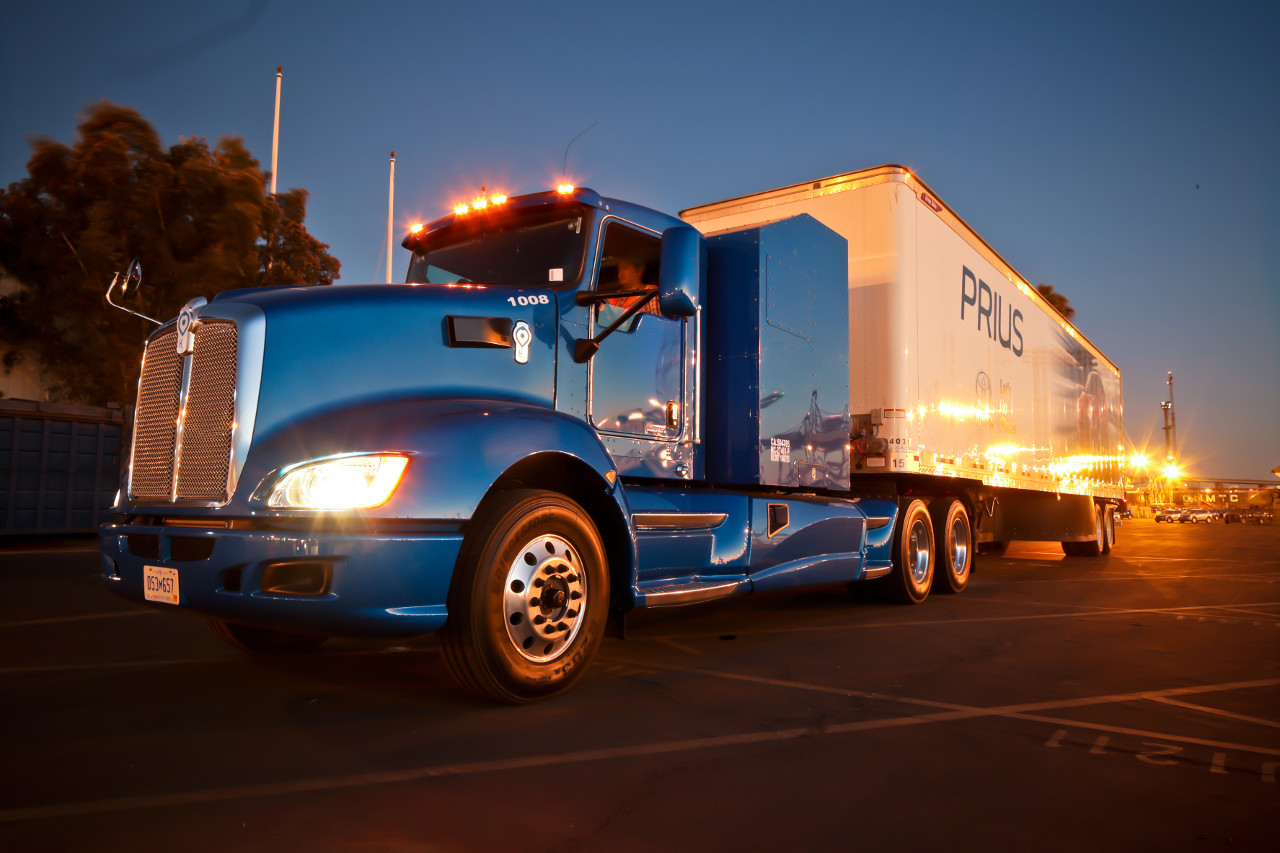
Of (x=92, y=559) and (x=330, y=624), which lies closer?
(x=330, y=624)

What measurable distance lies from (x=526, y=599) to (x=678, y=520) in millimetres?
1519

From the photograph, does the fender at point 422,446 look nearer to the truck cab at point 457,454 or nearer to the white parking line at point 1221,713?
the truck cab at point 457,454

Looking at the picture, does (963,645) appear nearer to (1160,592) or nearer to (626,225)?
(626,225)

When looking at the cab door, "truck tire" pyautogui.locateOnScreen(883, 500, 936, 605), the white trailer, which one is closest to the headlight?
the cab door

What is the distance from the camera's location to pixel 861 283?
860 centimetres

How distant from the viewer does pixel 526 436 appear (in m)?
4.26

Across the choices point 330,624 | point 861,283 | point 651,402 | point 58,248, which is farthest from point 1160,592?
point 58,248

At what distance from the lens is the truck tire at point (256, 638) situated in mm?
5281

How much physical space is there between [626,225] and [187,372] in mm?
2663

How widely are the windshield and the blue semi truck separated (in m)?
0.02

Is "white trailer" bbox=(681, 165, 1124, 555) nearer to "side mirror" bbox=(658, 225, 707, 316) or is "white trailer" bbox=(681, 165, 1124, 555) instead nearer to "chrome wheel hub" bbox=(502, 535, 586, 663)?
"side mirror" bbox=(658, 225, 707, 316)

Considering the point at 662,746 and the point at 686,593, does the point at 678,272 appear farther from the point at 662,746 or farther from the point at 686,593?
the point at 662,746

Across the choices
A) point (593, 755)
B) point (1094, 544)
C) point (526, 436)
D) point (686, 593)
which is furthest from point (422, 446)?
point (1094, 544)

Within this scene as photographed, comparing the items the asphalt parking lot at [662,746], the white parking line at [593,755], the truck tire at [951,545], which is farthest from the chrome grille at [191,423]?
the truck tire at [951,545]
